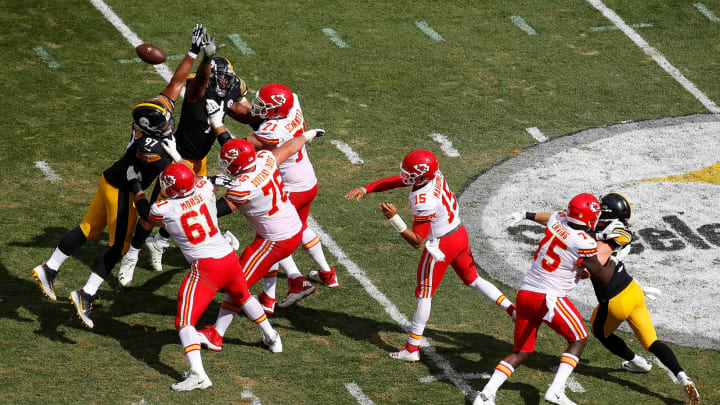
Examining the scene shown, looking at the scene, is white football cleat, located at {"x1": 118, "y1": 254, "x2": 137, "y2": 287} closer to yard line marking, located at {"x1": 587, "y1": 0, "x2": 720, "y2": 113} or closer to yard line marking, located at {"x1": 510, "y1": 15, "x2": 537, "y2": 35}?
yard line marking, located at {"x1": 510, "y1": 15, "x2": 537, "y2": 35}

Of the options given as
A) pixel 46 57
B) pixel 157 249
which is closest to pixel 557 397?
pixel 157 249

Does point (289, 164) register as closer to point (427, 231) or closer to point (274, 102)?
point (274, 102)

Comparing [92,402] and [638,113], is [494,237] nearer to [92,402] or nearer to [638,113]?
[638,113]

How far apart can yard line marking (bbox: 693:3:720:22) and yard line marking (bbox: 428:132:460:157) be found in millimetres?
5801

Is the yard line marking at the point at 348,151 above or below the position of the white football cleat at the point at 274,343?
below

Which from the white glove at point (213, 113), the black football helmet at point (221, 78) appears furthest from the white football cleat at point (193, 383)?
the black football helmet at point (221, 78)

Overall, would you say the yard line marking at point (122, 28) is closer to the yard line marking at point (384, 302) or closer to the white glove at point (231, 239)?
the yard line marking at point (384, 302)

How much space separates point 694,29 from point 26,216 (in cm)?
1052

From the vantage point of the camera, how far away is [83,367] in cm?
822

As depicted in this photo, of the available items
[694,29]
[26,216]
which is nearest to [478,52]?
[694,29]

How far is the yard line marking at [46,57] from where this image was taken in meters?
13.5

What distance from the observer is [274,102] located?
30.3 feet

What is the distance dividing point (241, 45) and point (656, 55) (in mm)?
6269

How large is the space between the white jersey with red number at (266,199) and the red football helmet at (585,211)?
251cm
